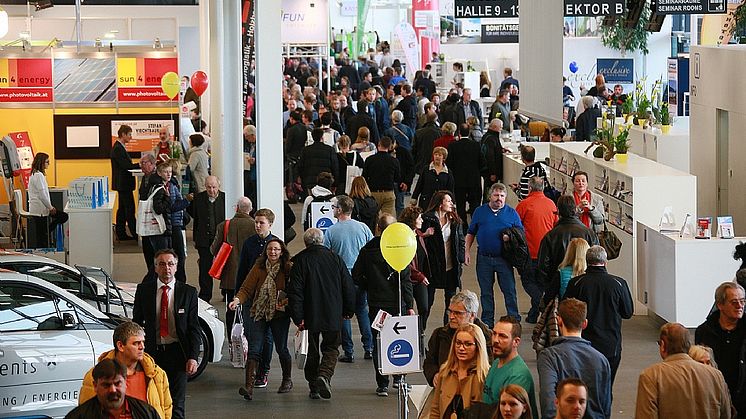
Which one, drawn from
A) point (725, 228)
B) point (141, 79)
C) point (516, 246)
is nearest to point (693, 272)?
point (725, 228)

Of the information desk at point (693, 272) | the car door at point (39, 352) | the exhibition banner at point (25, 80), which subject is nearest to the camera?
the car door at point (39, 352)

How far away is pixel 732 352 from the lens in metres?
7.91

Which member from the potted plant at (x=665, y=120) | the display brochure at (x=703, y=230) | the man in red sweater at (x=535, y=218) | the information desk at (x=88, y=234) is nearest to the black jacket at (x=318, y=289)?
the man in red sweater at (x=535, y=218)

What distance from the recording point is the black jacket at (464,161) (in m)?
18.3

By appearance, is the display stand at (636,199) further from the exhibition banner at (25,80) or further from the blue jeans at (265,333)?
A: the exhibition banner at (25,80)

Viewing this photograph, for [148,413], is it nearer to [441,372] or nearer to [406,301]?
[441,372]

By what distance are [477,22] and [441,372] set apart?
3569 centimetres

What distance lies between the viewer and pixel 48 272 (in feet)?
37.2

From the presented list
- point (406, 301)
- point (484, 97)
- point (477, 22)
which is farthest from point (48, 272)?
point (477, 22)

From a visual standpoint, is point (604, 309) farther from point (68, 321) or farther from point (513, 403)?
point (68, 321)

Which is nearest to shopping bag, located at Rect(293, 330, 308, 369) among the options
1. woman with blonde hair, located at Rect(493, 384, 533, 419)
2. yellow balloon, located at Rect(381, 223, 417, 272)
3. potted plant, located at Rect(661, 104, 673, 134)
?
yellow balloon, located at Rect(381, 223, 417, 272)

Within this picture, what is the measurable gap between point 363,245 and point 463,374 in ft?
15.6

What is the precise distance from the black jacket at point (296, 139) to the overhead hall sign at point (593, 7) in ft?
17.8

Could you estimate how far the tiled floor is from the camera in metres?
10.4
